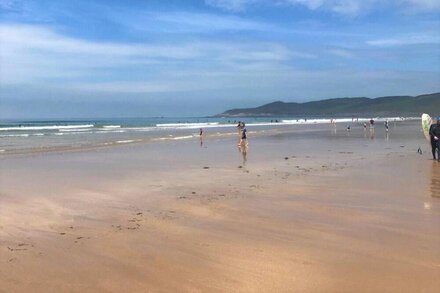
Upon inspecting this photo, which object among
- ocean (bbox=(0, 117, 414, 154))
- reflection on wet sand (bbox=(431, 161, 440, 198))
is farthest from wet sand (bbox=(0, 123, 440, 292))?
ocean (bbox=(0, 117, 414, 154))

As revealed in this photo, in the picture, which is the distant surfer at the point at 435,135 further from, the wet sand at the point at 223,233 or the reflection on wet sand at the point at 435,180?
the wet sand at the point at 223,233

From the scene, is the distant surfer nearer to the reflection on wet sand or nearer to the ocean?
the reflection on wet sand

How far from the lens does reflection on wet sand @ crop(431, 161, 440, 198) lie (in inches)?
412

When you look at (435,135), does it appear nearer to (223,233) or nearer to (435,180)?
(435,180)

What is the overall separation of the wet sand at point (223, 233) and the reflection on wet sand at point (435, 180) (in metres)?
0.07

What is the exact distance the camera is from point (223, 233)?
23.6ft

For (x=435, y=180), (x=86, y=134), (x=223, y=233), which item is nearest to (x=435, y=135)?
(x=435, y=180)

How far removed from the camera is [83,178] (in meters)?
14.4

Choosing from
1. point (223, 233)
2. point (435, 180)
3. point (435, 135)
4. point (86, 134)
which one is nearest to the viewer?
point (223, 233)

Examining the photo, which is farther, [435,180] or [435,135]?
[435,135]

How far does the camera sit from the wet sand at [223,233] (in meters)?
5.20

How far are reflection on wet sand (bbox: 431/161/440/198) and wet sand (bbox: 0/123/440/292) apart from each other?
66mm

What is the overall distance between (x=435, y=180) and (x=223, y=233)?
7672 millimetres

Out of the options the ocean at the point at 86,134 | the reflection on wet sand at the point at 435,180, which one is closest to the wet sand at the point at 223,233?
the reflection on wet sand at the point at 435,180
